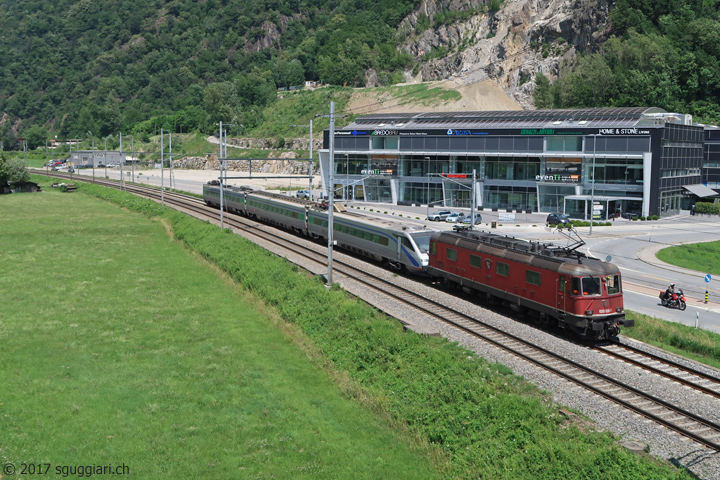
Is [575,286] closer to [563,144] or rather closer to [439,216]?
[439,216]

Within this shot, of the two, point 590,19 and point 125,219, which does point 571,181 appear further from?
point 590,19

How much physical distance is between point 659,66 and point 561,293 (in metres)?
105

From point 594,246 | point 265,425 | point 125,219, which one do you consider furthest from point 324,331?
point 125,219

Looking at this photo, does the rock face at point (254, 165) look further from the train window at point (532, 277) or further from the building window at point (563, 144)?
the train window at point (532, 277)

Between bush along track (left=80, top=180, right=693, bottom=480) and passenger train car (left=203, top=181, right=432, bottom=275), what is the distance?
812 centimetres

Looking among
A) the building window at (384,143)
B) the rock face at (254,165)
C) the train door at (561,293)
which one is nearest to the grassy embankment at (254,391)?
the train door at (561,293)

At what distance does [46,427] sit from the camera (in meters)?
19.3

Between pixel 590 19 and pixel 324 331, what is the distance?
13934cm

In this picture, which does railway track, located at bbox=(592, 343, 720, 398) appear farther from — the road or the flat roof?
the flat roof

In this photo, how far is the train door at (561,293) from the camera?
2795 centimetres

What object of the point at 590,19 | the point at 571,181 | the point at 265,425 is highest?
the point at 590,19

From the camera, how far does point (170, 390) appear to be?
22562 millimetres

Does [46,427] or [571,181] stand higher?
[571,181]

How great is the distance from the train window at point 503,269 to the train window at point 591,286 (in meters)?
4.85
